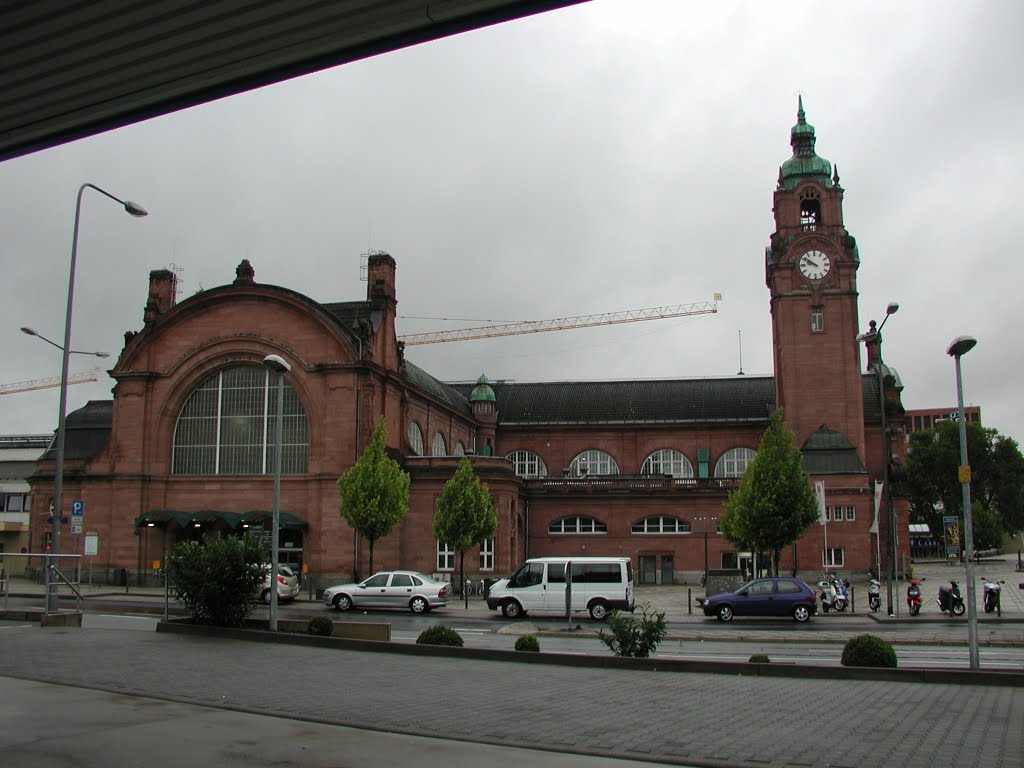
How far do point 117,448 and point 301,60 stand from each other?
151ft

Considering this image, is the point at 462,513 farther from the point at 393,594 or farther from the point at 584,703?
the point at 584,703

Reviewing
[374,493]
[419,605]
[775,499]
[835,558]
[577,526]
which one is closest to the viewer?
[419,605]

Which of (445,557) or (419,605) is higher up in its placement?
(445,557)

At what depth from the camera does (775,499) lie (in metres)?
41.8

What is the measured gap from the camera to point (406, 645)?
19.7 meters

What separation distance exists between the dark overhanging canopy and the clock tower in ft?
178

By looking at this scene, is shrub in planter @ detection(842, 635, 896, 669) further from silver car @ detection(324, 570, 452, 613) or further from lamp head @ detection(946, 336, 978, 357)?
silver car @ detection(324, 570, 452, 613)

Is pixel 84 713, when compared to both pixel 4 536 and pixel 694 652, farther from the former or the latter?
pixel 4 536

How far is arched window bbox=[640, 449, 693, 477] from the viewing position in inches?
2699

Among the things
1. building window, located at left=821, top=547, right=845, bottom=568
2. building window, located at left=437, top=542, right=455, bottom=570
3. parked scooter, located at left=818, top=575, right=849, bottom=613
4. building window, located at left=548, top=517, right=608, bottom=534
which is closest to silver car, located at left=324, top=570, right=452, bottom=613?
building window, located at left=437, top=542, right=455, bottom=570

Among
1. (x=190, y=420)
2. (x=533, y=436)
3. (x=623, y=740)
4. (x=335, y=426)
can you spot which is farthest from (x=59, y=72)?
(x=533, y=436)

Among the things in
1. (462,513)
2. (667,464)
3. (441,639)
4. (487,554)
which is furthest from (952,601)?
(667,464)

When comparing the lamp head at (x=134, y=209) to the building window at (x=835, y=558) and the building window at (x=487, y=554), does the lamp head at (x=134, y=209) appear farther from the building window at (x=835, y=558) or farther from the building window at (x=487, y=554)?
the building window at (x=835, y=558)

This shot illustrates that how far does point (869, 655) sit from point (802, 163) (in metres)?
52.9
